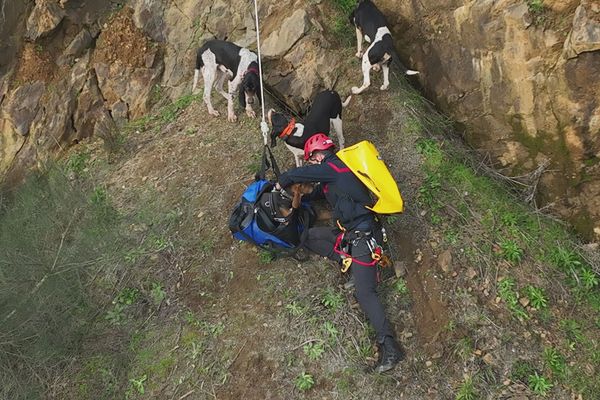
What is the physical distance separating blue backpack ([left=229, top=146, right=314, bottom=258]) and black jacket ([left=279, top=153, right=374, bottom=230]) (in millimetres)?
430

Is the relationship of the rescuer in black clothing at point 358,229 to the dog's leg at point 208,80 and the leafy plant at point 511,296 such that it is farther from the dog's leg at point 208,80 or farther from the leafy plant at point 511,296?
the dog's leg at point 208,80

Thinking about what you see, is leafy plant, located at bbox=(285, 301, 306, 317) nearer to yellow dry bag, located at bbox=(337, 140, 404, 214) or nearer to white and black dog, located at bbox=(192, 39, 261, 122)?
yellow dry bag, located at bbox=(337, 140, 404, 214)

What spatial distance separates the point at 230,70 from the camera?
6.16 meters

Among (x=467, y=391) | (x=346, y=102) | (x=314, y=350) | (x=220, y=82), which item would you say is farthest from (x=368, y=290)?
(x=220, y=82)

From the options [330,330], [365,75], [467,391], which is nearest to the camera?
[467,391]

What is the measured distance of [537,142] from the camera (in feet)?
16.6

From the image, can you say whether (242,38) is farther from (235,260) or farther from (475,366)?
(475,366)

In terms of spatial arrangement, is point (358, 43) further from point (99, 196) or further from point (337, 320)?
point (99, 196)

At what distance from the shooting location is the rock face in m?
4.59

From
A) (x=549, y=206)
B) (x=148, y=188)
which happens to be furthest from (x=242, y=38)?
(x=549, y=206)

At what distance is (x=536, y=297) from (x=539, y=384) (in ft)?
2.58

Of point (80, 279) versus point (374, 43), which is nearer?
point (80, 279)

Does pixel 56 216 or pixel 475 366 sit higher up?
pixel 56 216

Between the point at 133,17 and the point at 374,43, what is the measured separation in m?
4.14
